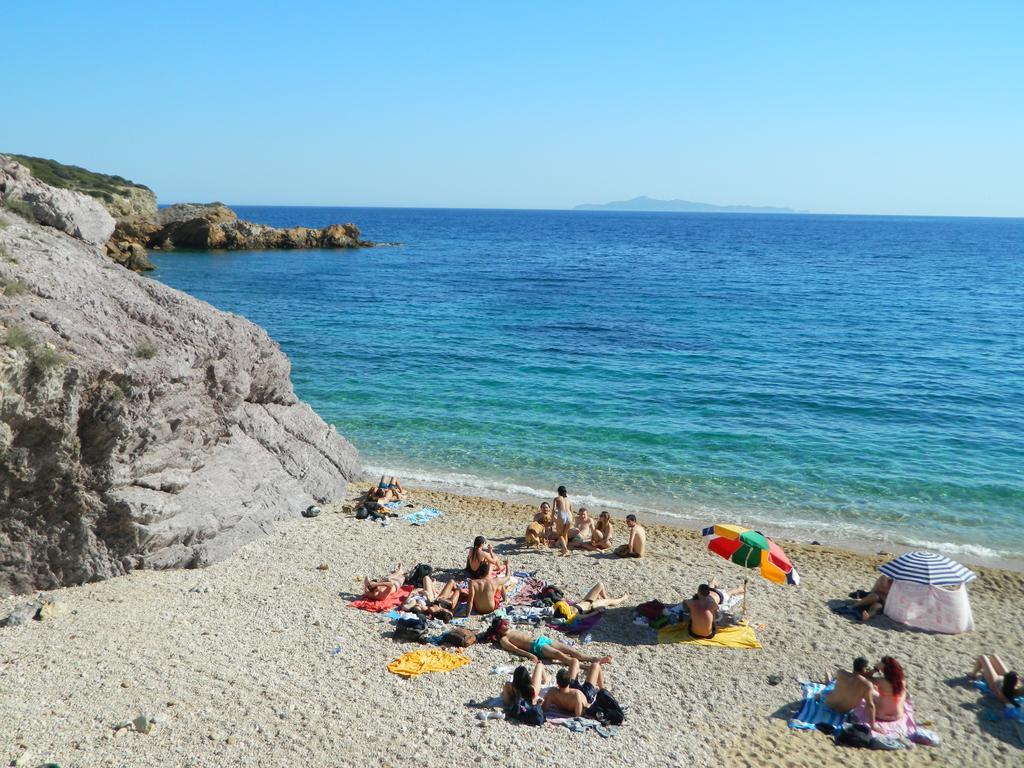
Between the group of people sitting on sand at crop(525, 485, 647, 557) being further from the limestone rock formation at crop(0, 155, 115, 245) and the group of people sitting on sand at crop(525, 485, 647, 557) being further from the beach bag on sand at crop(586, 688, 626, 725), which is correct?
the limestone rock formation at crop(0, 155, 115, 245)

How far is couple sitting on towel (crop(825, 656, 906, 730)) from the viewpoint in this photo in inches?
387

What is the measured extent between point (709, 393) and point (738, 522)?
10.1 metres

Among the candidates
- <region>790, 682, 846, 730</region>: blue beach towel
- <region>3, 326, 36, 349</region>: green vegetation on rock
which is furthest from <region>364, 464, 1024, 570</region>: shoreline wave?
<region>3, 326, 36, 349</region>: green vegetation on rock

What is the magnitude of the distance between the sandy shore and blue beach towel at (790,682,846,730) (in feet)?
0.53

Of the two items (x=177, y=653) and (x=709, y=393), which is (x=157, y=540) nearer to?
(x=177, y=653)

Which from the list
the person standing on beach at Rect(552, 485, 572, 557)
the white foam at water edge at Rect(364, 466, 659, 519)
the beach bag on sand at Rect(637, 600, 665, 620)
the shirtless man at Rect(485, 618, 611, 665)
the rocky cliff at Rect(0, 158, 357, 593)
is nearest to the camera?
the shirtless man at Rect(485, 618, 611, 665)

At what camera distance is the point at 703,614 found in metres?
11.9

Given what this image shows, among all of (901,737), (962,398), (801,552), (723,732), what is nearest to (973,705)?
(901,737)

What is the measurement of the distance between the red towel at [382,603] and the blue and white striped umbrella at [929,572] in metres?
7.88

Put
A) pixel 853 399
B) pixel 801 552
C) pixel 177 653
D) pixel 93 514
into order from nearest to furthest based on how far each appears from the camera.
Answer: pixel 177 653 → pixel 93 514 → pixel 801 552 → pixel 853 399

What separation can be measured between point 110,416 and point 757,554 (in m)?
10.2

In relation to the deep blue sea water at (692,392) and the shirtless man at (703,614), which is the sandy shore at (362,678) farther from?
the deep blue sea water at (692,392)

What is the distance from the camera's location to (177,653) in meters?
10.3

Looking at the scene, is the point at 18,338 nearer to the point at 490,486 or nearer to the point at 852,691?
the point at 490,486
